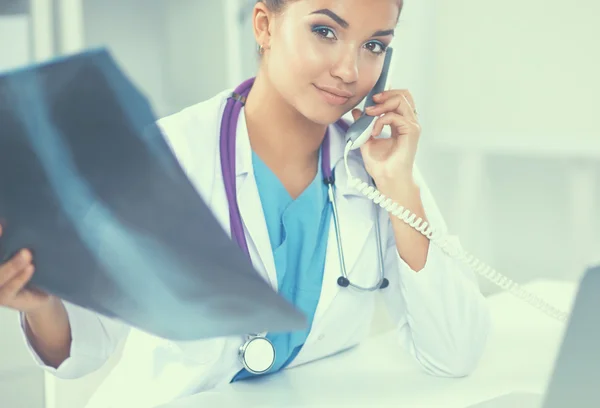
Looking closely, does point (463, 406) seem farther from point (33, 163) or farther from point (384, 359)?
point (33, 163)

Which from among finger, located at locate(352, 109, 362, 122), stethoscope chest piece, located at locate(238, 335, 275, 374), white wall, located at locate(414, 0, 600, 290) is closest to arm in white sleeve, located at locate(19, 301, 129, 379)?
stethoscope chest piece, located at locate(238, 335, 275, 374)

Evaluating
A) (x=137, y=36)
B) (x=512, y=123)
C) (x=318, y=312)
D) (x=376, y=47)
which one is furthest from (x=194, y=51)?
(x=512, y=123)

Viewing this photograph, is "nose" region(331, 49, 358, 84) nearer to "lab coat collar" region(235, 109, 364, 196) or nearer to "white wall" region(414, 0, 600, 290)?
"lab coat collar" region(235, 109, 364, 196)

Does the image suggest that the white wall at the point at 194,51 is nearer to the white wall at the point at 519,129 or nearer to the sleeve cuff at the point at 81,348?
the sleeve cuff at the point at 81,348

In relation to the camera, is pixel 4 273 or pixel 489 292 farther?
pixel 489 292

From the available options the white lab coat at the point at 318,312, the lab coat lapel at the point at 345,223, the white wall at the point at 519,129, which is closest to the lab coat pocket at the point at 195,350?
the white lab coat at the point at 318,312

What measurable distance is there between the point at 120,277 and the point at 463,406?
1.10 ft

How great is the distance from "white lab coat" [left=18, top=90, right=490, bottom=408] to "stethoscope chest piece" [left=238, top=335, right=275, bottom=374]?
10mm

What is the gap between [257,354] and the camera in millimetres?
667

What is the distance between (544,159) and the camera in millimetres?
1027

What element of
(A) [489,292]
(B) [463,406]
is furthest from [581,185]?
(B) [463,406]

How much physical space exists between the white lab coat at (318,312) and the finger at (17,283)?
3.3 inches

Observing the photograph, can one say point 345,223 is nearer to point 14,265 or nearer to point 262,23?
point 262,23

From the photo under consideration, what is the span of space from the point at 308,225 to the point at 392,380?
174 millimetres
